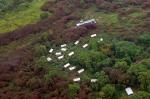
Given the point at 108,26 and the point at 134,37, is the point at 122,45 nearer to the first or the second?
the point at 134,37

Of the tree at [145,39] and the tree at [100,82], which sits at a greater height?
the tree at [145,39]

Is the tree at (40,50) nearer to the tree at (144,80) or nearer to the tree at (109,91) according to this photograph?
the tree at (109,91)

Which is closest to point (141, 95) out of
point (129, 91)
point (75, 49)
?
point (129, 91)

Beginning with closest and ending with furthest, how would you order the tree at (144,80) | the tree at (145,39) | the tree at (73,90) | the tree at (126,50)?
the tree at (144,80) < the tree at (73,90) < the tree at (126,50) < the tree at (145,39)

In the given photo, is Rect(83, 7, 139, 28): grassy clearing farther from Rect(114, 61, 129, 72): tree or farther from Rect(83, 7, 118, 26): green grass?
Rect(114, 61, 129, 72): tree

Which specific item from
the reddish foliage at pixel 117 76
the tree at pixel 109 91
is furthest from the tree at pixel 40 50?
the tree at pixel 109 91

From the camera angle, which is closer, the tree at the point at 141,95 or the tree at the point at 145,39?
the tree at the point at 141,95

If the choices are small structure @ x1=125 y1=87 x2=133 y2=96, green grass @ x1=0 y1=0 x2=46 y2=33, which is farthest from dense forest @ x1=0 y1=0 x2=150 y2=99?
small structure @ x1=125 y1=87 x2=133 y2=96

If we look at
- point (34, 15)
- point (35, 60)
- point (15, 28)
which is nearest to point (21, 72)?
point (35, 60)

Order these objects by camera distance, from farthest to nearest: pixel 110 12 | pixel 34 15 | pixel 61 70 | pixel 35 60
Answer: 1. pixel 34 15
2. pixel 110 12
3. pixel 35 60
4. pixel 61 70
